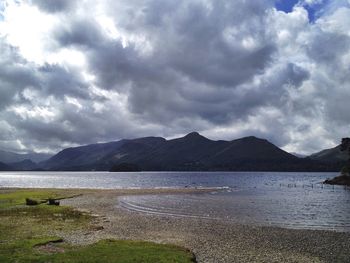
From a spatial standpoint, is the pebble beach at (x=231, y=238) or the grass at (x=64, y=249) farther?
the pebble beach at (x=231, y=238)

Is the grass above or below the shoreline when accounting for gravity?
above

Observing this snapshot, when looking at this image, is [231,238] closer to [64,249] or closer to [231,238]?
[231,238]

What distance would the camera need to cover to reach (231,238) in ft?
127

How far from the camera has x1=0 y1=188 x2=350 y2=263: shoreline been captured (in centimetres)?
3030

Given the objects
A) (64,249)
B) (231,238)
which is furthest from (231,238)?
(64,249)

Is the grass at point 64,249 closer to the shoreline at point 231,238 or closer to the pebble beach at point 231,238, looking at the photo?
the shoreline at point 231,238

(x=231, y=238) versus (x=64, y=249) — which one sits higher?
(x=64, y=249)

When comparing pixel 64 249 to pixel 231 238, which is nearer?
pixel 64 249

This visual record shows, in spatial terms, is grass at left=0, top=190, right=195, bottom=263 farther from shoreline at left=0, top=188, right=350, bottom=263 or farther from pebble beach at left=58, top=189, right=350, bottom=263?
pebble beach at left=58, top=189, right=350, bottom=263

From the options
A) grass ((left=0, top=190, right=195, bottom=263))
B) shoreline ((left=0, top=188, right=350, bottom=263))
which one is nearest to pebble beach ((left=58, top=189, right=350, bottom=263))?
shoreline ((left=0, top=188, right=350, bottom=263))

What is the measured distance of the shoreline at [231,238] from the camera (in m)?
30.3

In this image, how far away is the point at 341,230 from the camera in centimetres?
4666

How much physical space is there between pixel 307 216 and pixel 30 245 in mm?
49489

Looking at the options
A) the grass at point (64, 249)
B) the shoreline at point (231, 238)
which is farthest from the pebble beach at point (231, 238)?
the grass at point (64, 249)
